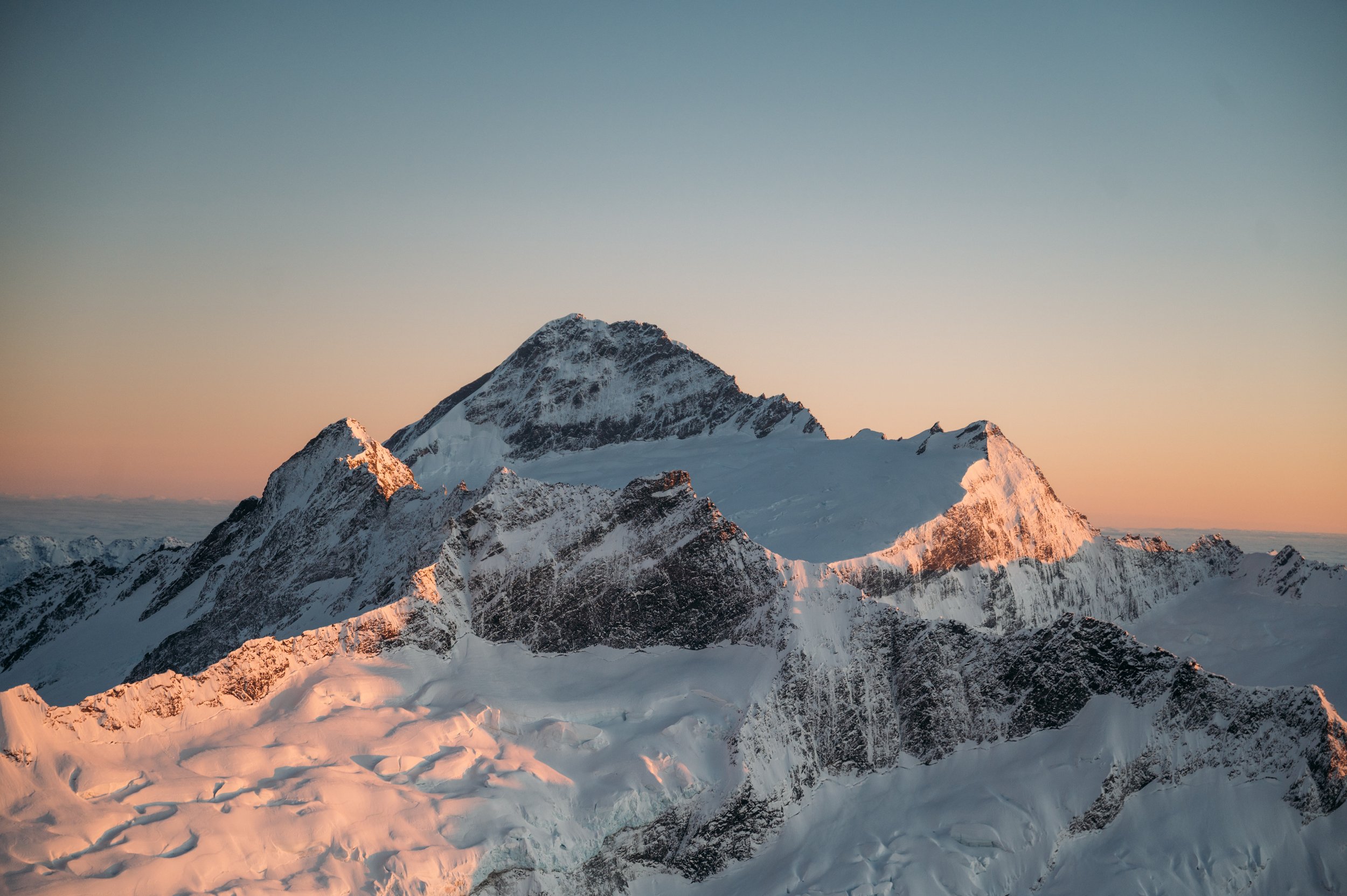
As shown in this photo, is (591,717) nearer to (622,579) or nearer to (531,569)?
(622,579)

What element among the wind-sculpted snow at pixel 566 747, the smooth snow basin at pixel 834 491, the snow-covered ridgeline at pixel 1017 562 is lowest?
the wind-sculpted snow at pixel 566 747

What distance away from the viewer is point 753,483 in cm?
18288

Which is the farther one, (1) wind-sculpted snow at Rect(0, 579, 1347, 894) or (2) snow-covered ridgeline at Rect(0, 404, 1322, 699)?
(2) snow-covered ridgeline at Rect(0, 404, 1322, 699)

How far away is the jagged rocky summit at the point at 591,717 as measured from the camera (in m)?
86.2

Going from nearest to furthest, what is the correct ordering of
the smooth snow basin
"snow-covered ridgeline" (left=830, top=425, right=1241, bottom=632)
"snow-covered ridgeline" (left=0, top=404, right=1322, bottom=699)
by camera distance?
1. "snow-covered ridgeline" (left=0, top=404, right=1322, bottom=699)
2. "snow-covered ridgeline" (left=830, top=425, right=1241, bottom=632)
3. the smooth snow basin

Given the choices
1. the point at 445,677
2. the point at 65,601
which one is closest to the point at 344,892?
the point at 445,677

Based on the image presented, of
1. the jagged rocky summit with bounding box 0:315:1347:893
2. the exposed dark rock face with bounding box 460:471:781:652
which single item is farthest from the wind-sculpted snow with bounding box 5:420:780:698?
the jagged rocky summit with bounding box 0:315:1347:893

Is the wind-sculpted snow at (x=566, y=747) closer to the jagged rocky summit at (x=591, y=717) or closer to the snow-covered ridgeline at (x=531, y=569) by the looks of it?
the jagged rocky summit at (x=591, y=717)

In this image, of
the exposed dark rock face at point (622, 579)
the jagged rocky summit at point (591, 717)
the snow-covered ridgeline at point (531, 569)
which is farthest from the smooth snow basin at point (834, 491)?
the exposed dark rock face at point (622, 579)

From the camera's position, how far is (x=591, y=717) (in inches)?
4176

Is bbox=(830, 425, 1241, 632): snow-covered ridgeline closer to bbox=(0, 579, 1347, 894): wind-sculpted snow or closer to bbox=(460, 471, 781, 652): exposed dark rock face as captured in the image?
bbox=(460, 471, 781, 652): exposed dark rock face

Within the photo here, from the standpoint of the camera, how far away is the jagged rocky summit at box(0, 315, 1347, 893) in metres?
86.2

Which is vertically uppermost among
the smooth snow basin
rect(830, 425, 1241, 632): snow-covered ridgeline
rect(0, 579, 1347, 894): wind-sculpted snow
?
the smooth snow basin

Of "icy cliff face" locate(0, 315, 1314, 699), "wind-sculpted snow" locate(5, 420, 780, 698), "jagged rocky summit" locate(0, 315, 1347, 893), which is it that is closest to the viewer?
"jagged rocky summit" locate(0, 315, 1347, 893)
